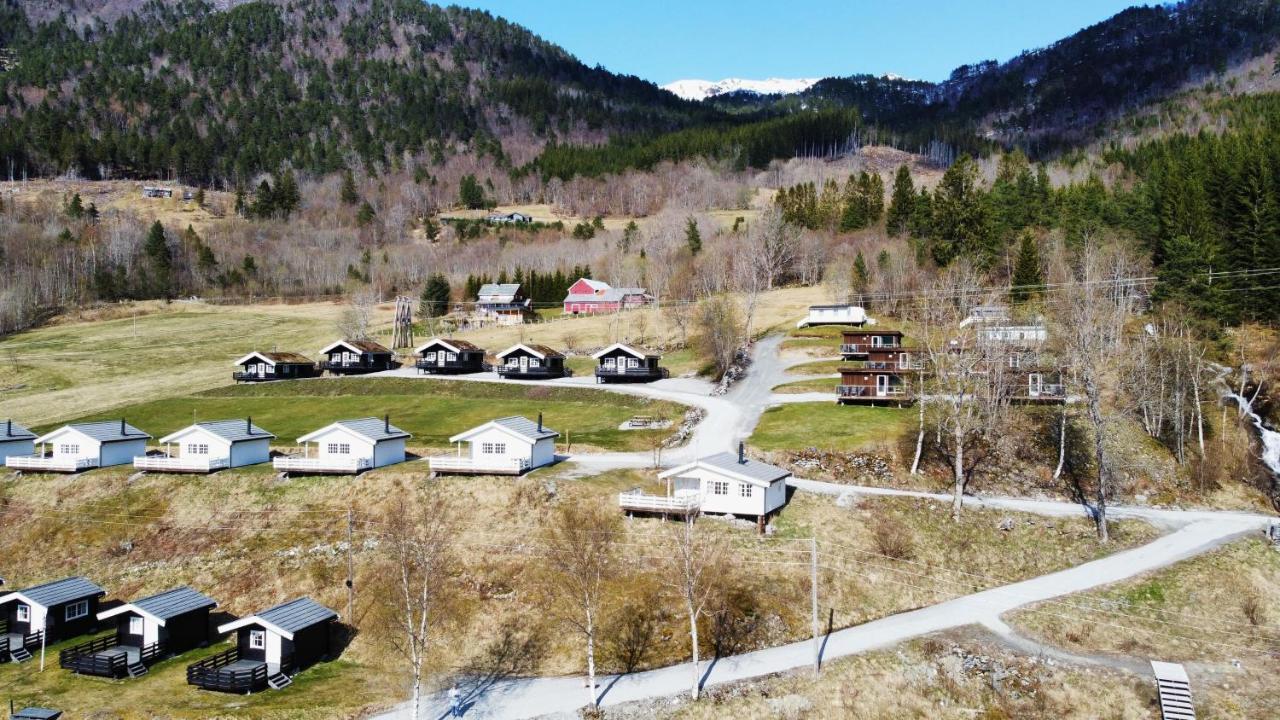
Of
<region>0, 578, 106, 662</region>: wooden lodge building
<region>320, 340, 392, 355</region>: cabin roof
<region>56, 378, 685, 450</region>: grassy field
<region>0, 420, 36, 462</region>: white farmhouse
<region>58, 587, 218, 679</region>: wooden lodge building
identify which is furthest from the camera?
<region>320, 340, 392, 355</region>: cabin roof

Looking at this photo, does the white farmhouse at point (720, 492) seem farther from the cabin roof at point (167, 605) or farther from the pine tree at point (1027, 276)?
the pine tree at point (1027, 276)

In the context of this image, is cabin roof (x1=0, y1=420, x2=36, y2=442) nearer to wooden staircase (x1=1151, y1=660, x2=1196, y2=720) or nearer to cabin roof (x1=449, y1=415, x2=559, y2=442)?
cabin roof (x1=449, y1=415, x2=559, y2=442)

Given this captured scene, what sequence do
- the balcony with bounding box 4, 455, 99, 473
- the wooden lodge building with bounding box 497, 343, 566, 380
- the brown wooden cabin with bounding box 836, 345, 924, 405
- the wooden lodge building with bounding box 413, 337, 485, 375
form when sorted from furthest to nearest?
the wooden lodge building with bounding box 413, 337, 485, 375 < the wooden lodge building with bounding box 497, 343, 566, 380 < the brown wooden cabin with bounding box 836, 345, 924, 405 < the balcony with bounding box 4, 455, 99, 473

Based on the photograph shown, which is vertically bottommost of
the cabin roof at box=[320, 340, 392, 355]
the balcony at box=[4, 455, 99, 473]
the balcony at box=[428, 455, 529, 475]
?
the balcony at box=[4, 455, 99, 473]

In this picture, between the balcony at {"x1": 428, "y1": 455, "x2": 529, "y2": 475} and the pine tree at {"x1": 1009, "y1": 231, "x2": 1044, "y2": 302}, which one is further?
the pine tree at {"x1": 1009, "y1": 231, "x2": 1044, "y2": 302}

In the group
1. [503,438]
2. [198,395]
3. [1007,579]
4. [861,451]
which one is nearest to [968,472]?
[861,451]

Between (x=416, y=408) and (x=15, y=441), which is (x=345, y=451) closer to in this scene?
(x=416, y=408)

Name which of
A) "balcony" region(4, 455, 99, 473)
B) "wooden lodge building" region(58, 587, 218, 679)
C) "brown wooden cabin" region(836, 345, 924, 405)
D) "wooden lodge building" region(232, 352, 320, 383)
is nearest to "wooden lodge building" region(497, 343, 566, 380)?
"wooden lodge building" region(232, 352, 320, 383)

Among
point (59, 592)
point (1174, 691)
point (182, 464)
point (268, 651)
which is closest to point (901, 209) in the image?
point (1174, 691)
